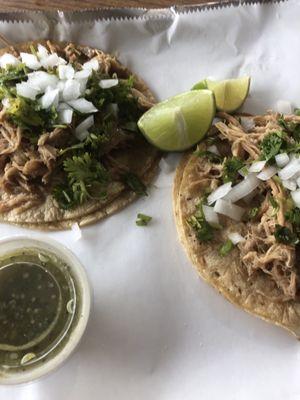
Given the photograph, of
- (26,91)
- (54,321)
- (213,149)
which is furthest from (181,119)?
(54,321)

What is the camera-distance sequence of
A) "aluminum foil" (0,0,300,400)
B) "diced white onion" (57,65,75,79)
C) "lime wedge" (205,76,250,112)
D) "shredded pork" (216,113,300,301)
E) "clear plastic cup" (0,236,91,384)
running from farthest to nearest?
"lime wedge" (205,76,250,112), "diced white onion" (57,65,75,79), "aluminum foil" (0,0,300,400), "shredded pork" (216,113,300,301), "clear plastic cup" (0,236,91,384)

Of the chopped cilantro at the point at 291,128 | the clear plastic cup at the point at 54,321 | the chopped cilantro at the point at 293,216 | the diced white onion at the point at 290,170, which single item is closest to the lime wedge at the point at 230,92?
the chopped cilantro at the point at 291,128

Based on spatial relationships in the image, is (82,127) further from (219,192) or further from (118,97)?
(219,192)

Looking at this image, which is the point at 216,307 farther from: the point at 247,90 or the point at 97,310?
the point at 247,90

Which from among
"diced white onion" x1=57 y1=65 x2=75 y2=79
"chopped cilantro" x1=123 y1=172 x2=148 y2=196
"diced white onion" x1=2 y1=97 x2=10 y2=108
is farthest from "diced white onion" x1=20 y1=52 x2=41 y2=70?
"chopped cilantro" x1=123 y1=172 x2=148 y2=196

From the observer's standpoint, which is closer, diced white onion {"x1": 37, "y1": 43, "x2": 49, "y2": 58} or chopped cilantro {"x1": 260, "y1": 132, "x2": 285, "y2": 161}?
chopped cilantro {"x1": 260, "y1": 132, "x2": 285, "y2": 161}

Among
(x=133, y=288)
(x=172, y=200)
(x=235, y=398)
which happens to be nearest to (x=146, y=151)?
(x=172, y=200)

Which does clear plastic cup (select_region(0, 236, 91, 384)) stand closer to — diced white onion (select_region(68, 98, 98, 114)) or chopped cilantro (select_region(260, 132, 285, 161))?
diced white onion (select_region(68, 98, 98, 114))
